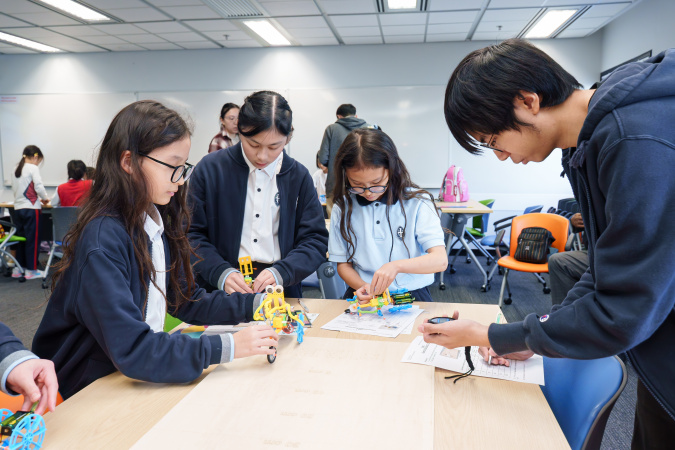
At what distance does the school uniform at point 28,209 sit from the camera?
505cm

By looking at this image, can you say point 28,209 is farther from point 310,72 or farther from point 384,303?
point 384,303

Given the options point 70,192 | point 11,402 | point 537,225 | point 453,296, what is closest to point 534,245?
point 537,225

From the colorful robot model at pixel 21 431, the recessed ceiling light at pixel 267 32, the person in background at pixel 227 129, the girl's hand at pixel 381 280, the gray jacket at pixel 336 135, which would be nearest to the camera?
the colorful robot model at pixel 21 431

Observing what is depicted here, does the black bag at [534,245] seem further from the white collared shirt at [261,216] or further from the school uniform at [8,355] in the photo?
the school uniform at [8,355]

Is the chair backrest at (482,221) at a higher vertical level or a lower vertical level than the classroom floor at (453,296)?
higher

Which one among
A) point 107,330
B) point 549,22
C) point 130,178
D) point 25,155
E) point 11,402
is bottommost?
point 11,402

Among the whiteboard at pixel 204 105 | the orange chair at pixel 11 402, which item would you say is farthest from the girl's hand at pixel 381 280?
the whiteboard at pixel 204 105

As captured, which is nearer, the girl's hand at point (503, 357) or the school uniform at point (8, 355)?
the school uniform at point (8, 355)

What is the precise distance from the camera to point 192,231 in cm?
176

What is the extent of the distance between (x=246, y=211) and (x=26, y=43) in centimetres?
658

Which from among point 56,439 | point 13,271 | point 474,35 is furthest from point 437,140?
point 56,439

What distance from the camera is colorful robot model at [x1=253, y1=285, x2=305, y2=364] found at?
1188 mm

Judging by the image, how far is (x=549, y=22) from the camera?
537 centimetres

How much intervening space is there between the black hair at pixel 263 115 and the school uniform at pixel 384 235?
1.52ft
